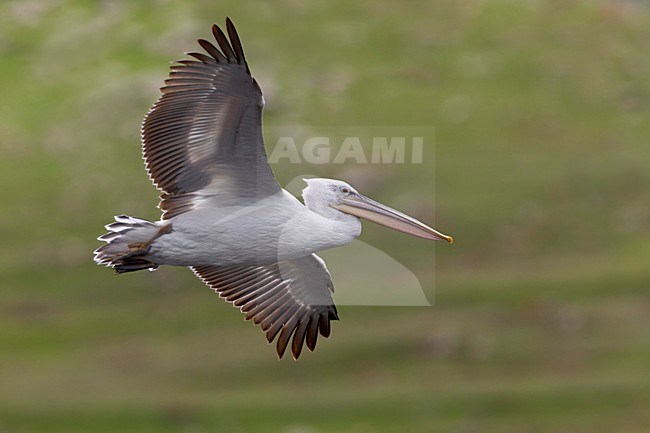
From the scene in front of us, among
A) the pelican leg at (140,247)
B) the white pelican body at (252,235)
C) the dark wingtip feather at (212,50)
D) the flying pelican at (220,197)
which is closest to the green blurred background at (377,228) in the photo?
the flying pelican at (220,197)

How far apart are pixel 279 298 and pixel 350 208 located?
2.07 metres

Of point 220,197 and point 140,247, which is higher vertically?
point 220,197

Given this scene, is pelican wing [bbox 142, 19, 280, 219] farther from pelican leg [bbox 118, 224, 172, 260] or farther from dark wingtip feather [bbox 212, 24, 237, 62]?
pelican leg [bbox 118, 224, 172, 260]

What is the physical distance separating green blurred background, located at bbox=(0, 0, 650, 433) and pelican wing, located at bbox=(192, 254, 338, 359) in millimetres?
20661

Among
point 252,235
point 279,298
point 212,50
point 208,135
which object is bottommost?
point 279,298

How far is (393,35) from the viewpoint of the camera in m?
87.3

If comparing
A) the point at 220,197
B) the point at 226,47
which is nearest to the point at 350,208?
the point at 220,197

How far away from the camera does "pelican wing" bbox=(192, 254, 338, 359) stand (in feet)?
48.9

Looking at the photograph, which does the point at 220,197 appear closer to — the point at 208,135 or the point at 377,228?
the point at 208,135

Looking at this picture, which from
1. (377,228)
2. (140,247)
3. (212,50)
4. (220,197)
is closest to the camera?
(212,50)

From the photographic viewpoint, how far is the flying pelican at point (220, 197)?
12766 millimetres

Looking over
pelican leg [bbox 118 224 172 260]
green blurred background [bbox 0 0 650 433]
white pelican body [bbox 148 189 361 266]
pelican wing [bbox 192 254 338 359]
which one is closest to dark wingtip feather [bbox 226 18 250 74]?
white pelican body [bbox 148 189 361 266]

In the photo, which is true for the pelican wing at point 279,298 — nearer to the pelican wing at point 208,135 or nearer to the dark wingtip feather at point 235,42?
the pelican wing at point 208,135

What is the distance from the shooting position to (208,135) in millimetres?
13070
